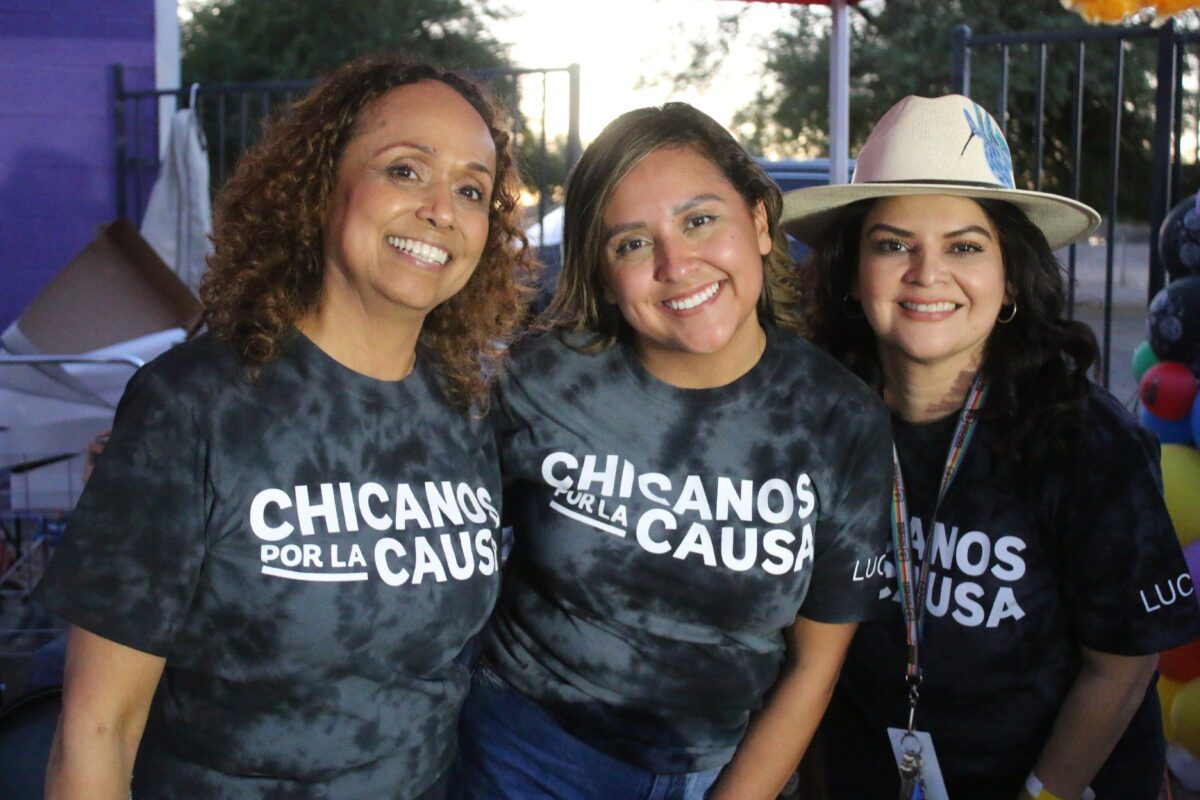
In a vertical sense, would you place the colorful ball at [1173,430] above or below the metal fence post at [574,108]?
below

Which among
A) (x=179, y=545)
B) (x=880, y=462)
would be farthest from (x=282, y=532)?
(x=880, y=462)

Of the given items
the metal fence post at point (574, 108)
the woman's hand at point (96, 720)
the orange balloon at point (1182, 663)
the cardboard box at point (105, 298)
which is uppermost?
the metal fence post at point (574, 108)

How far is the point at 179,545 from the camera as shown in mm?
1601

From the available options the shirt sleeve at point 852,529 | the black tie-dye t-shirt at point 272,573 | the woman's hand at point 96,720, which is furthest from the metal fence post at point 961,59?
the woman's hand at point 96,720

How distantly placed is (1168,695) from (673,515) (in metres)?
2.78

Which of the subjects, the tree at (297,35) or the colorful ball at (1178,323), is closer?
the colorful ball at (1178,323)

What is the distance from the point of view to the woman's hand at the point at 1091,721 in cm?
211

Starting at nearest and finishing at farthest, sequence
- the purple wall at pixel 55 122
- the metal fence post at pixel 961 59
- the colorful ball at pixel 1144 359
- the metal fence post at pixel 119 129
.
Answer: the colorful ball at pixel 1144 359
the metal fence post at pixel 961 59
the purple wall at pixel 55 122
the metal fence post at pixel 119 129

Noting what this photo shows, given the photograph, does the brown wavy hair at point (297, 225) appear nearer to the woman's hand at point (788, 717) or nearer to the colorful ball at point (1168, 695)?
the woman's hand at point (788, 717)

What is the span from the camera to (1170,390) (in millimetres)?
4035

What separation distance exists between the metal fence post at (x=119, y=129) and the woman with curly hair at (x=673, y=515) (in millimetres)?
6094

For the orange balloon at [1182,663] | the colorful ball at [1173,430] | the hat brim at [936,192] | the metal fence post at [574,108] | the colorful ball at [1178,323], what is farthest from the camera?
the metal fence post at [574,108]

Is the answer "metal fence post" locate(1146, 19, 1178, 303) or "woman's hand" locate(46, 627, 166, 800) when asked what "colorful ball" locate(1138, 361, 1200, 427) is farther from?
"woman's hand" locate(46, 627, 166, 800)

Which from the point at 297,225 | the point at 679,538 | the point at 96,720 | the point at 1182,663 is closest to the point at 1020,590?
the point at 679,538
